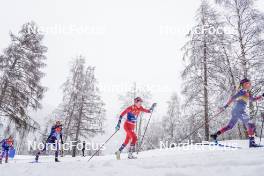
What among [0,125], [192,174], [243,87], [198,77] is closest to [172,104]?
[198,77]

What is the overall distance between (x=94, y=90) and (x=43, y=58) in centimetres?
774

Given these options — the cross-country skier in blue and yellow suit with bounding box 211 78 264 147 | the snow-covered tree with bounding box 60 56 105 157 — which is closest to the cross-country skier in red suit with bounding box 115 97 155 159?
the cross-country skier in blue and yellow suit with bounding box 211 78 264 147

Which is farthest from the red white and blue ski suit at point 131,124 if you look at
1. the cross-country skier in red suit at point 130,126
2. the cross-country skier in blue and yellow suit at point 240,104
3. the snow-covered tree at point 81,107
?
the snow-covered tree at point 81,107

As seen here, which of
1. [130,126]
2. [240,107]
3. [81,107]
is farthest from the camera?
[81,107]

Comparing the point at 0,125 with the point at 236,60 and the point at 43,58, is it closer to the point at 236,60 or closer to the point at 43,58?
the point at 43,58

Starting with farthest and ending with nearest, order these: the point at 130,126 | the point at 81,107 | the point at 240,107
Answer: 1. the point at 81,107
2. the point at 130,126
3. the point at 240,107

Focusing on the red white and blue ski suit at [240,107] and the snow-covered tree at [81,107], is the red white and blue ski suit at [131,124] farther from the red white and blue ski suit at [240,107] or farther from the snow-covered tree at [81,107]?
the snow-covered tree at [81,107]

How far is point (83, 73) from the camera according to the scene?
85.2ft

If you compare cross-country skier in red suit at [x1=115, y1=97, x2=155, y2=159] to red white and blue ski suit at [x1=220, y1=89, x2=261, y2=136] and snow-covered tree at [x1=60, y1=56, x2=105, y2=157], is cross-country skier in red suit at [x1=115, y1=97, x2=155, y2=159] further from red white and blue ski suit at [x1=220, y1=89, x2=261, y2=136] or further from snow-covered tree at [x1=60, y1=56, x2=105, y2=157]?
snow-covered tree at [x1=60, y1=56, x2=105, y2=157]

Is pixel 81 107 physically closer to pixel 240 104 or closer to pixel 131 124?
pixel 131 124

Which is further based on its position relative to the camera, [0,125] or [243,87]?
[0,125]

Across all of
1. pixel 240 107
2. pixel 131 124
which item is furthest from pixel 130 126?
pixel 240 107

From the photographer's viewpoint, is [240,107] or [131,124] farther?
[131,124]

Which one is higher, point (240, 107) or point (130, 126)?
point (240, 107)
